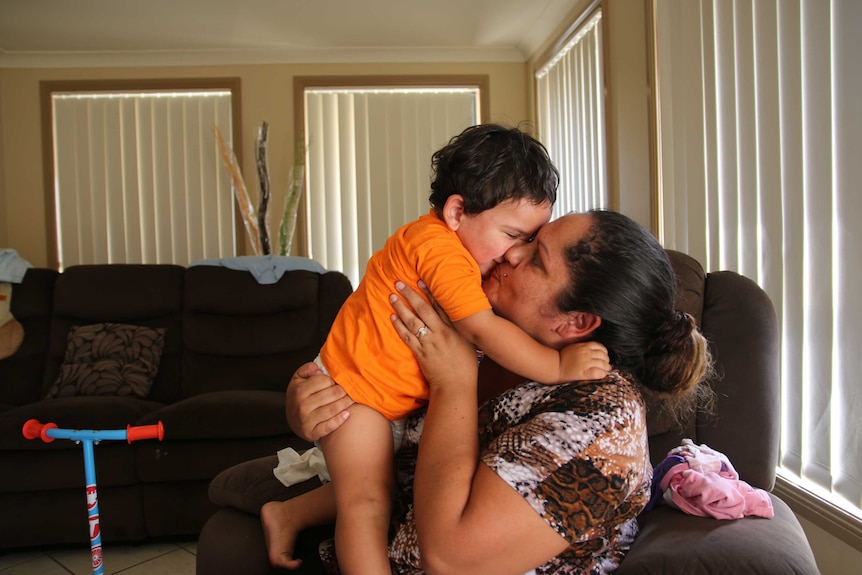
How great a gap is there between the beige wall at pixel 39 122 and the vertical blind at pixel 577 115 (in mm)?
441

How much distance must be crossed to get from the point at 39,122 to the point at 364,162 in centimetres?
264

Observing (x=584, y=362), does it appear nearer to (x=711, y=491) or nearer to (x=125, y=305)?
(x=711, y=491)

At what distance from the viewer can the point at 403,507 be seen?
3.98ft

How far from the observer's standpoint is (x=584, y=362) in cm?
108

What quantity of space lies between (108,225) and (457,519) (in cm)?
511

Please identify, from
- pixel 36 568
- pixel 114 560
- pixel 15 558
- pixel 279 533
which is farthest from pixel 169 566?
pixel 279 533

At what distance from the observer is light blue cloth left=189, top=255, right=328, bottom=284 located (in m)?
3.50

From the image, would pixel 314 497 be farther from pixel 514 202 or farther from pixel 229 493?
pixel 514 202

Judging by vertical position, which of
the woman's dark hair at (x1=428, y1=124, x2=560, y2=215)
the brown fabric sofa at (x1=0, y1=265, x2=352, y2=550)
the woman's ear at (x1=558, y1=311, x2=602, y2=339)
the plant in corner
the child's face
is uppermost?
the plant in corner

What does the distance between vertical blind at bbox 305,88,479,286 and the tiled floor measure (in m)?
2.82

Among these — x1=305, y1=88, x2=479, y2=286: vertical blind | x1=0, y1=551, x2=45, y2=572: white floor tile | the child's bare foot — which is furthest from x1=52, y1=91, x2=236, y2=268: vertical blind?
the child's bare foot

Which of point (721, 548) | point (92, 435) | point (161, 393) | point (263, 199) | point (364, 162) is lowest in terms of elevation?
point (161, 393)

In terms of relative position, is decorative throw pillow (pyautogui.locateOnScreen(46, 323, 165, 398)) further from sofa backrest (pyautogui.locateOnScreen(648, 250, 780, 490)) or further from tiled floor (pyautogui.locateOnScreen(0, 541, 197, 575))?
sofa backrest (pyautogui.locateOnScreen(648, 250, 780, 490))

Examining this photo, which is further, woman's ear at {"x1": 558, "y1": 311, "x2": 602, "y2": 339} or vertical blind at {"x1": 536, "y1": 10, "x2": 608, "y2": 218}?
vertical blind at {"x1": 536, "y1": 10, "x2": 608, "y2": 218}
